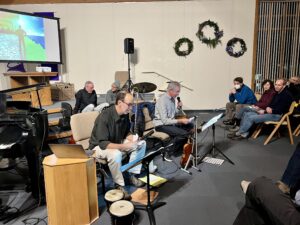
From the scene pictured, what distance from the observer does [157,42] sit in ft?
24.0

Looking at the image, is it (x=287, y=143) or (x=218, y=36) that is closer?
(x=287, y=143)

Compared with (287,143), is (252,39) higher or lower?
higher

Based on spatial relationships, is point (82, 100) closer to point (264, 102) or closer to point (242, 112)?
point (242, 112)

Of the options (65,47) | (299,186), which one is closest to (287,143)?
(299,186)

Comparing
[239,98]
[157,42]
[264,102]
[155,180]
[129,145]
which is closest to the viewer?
[129,145]

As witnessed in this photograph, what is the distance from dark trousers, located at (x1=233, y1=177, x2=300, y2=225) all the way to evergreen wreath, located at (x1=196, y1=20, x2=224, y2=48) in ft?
19.3

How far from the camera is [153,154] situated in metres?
2.34

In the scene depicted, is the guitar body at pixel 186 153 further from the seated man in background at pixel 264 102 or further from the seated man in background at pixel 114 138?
the seated man in background at pixel 264 102

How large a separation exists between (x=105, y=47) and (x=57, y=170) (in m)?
5.56

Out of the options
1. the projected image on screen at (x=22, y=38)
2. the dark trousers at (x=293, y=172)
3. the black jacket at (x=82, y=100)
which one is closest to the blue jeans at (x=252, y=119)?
the dark trousers at (x=293, y=172)

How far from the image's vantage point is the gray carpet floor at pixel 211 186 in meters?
2.62

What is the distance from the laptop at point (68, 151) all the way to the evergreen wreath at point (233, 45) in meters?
5.94

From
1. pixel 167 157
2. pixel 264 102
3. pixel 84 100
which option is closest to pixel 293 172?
pixel 167 157

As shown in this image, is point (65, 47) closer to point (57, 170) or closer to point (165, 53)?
point (165, 53)
